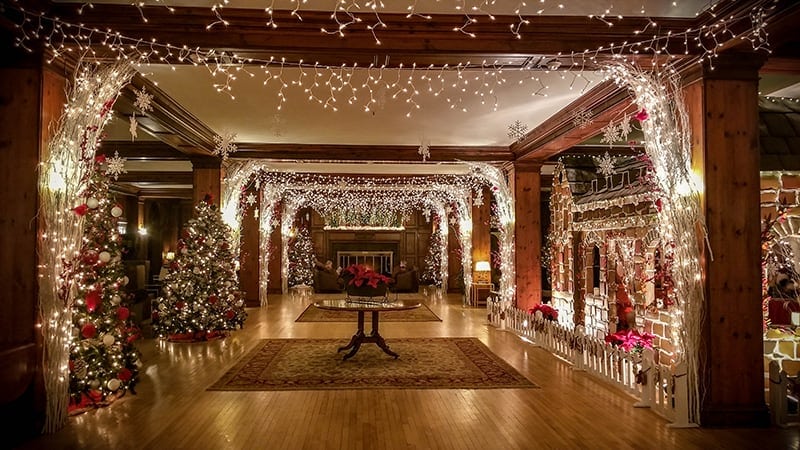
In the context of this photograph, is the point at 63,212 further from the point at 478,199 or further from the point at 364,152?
the point at 478,199

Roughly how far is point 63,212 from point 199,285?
3937mm

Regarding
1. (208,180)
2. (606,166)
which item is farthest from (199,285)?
(606,166)

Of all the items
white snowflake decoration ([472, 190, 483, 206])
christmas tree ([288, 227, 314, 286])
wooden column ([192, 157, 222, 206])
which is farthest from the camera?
christmas tree ([288, 227, 314, 286])

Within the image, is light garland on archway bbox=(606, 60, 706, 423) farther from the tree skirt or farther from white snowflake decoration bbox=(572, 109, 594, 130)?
the tree skirt

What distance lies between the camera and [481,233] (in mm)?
13359

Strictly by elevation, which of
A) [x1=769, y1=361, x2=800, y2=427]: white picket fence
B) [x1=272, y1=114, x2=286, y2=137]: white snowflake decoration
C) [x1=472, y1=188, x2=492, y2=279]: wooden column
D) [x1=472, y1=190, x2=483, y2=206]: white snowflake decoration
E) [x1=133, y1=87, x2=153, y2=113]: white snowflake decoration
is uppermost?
[x1=272, y1=114, x2=286, y2=137]: white snowflake decoration

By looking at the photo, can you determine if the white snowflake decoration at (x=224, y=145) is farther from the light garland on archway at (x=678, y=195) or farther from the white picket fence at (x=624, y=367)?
the light garland on archway at (x=678, y=195)

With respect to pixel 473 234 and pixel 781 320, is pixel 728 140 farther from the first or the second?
pixel 473 234

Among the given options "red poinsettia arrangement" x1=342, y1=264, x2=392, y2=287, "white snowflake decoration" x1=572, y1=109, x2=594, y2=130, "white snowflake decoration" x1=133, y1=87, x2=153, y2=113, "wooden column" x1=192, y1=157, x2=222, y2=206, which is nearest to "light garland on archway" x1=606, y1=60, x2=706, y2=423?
"white snowflake decoration" x1=572, y1=109, x2=594, y2=130

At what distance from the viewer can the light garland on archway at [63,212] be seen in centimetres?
412

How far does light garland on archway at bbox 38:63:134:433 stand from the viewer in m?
4.12

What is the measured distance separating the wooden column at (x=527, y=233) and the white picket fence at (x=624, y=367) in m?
1.36

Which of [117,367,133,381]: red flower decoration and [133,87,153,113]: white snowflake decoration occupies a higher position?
[133,87,153,113]: white snowflake decoration

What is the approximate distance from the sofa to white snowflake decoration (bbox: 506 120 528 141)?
926cm
